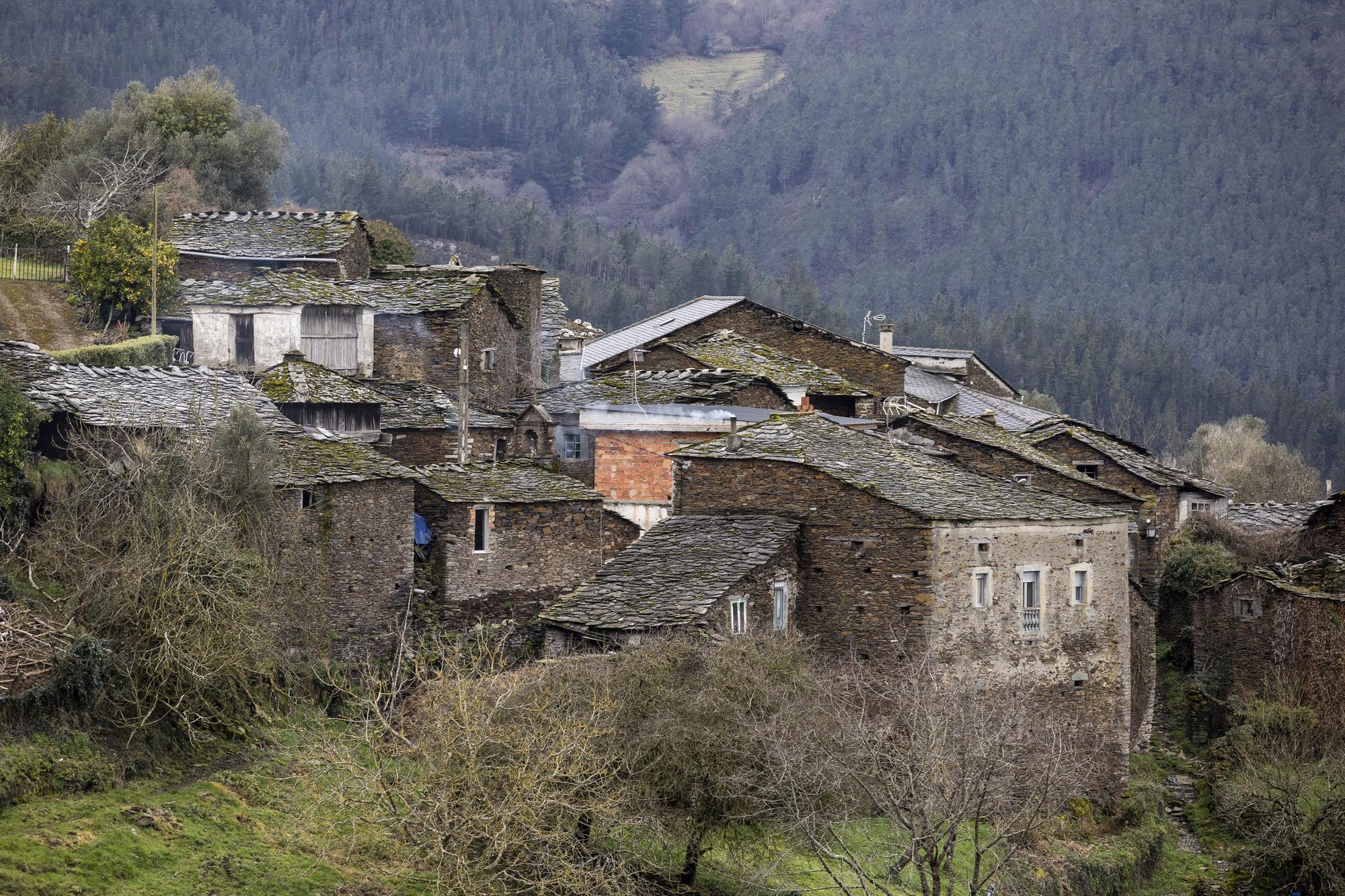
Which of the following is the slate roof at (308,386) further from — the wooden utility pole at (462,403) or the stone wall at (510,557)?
the stone wall at (510,557)

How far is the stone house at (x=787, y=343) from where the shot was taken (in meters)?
53.7

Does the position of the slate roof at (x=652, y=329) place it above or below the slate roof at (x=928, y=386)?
above

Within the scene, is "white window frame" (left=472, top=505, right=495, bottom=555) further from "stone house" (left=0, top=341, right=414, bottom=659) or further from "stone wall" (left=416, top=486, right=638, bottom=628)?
"stone house" (left=0, top=341, right=414, bottom=659)

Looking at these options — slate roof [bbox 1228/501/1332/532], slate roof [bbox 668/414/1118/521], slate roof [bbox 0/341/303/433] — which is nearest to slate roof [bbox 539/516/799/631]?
slate roof [bbox 668/414/1118/521]

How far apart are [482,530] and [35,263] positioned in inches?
914

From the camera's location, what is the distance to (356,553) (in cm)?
3334

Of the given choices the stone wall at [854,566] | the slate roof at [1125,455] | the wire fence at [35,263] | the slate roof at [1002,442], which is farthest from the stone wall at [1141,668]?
the wire fence at [35,263]

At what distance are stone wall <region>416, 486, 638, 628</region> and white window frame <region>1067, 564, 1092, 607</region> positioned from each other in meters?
9.07

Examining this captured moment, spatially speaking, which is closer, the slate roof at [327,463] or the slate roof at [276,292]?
the slate roof at [327,463]

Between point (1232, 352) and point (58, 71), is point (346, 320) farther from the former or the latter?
point (1232, 352)

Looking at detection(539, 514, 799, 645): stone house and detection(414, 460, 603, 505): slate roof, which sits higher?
detection(414, 460, 603, 505): slate roof

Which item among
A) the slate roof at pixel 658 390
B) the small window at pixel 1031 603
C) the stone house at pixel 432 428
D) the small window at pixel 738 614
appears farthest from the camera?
the slate roof at pixel 658 390

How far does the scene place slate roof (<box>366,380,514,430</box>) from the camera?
41656 mm

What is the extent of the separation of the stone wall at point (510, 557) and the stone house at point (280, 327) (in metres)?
10.4
